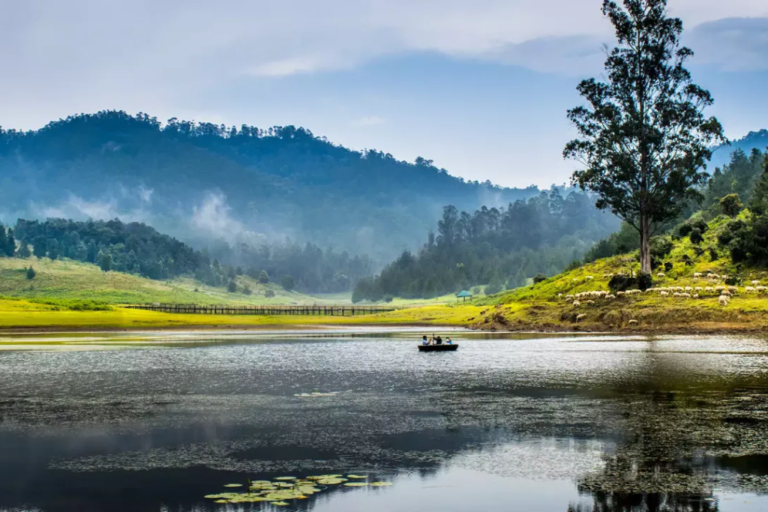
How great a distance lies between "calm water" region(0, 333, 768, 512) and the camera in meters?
19.7

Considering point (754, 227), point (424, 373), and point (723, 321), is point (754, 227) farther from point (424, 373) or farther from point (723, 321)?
point (424, 373)

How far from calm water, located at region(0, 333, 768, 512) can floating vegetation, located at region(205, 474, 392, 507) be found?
40 centimetres

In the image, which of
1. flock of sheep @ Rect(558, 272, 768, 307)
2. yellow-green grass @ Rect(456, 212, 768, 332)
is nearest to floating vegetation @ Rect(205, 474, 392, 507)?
yellow-green grass @ Rect(456, 212, 768, 332)

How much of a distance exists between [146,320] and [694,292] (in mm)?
82199

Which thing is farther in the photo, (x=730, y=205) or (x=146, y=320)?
(x=146, y=320)

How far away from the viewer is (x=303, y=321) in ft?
457

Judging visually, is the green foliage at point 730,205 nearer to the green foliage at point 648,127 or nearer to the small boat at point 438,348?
the green foliage at point 648,127

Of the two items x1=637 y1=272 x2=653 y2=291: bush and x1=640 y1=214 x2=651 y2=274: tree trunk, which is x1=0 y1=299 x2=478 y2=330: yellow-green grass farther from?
x1=637 y1=272 x2=653 y2=291: bush

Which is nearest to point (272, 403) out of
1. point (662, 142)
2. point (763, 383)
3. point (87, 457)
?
point (87, 457)

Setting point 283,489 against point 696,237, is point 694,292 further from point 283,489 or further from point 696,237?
point 283,489

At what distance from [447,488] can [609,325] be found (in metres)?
73.5

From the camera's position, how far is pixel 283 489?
20219 mm

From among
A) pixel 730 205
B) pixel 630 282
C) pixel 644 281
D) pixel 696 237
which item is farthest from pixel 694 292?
pixel 730 205

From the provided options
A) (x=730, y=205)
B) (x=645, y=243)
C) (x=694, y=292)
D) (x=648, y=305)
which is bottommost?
(x=648, y=305)
